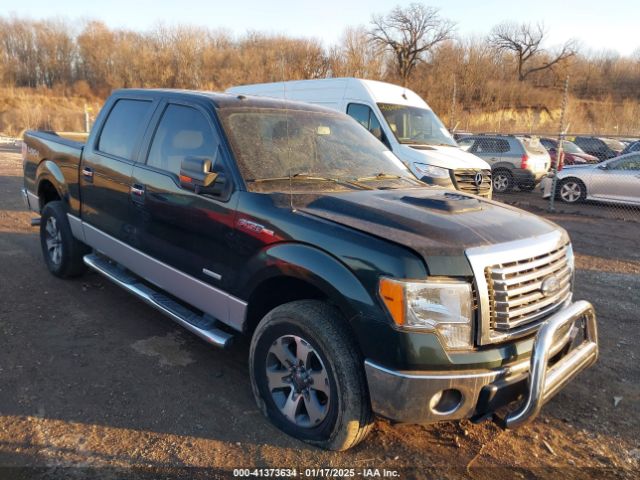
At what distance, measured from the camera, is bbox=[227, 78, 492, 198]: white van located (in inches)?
340

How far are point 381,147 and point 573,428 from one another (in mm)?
2525

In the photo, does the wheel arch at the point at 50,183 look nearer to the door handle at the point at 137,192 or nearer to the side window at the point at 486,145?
the door handle at the point at 137,192

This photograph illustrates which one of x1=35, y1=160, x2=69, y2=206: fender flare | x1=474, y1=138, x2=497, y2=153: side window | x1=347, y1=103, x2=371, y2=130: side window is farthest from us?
x1=474, y1=138, x2=497, y2=153: side window

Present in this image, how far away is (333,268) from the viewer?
2600mm

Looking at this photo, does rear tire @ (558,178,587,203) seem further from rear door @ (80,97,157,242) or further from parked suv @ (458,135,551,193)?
rear door @ (80,97,157,242)

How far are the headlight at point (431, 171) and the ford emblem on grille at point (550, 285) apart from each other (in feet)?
18.8

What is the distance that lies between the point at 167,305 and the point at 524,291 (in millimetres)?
2497

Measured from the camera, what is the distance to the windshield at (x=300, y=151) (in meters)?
3.37

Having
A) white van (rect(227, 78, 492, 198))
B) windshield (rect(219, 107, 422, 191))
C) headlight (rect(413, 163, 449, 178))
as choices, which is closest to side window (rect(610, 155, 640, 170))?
white van (rect(227, 78, 492, 198))

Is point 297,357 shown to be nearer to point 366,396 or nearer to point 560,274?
point 366,396

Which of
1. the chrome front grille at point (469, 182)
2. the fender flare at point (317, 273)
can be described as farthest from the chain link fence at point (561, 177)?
the fender flare at point (317, 273)

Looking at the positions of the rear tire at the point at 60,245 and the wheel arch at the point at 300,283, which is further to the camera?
the rear tire at the point at 60,245

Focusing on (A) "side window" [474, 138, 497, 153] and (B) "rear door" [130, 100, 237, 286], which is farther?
(A) "side window" [474, 138, 497, 153]

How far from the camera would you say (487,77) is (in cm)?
5400
